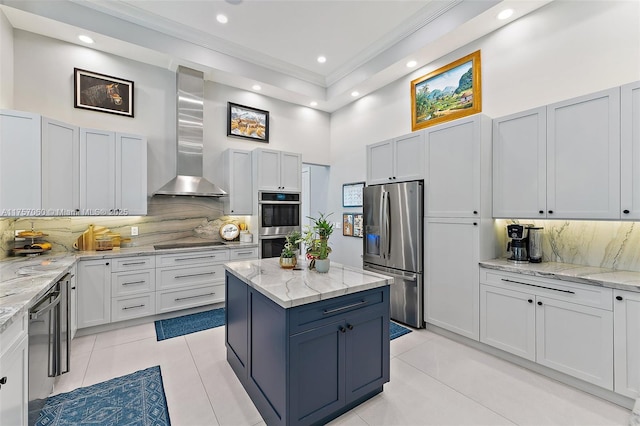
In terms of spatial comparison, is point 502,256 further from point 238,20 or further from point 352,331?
point 238,20

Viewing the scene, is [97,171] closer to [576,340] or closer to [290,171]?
[290,171]

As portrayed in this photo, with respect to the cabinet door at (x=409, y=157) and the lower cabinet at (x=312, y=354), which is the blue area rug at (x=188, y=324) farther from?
the cabinet door at (x=409, y=157)

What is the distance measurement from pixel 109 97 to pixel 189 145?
3.66ft

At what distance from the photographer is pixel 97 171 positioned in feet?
10.8

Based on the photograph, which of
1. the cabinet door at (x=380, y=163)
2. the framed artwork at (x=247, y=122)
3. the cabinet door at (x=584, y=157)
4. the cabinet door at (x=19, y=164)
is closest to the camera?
the cabinet door at (x=584, y=157)

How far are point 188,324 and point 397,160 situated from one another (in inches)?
136

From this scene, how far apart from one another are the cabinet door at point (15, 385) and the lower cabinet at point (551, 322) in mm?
3508

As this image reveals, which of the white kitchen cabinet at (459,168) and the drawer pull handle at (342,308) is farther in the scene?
the white kitchen cabinet at (459,168)

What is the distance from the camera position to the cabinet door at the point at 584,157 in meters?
2.19

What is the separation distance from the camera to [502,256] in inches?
120

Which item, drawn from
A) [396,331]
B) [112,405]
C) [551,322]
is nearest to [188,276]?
[112,405]

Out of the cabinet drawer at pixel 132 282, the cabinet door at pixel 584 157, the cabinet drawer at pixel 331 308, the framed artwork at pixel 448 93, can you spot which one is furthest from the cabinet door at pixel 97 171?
the cabinet door at pixel 584 157

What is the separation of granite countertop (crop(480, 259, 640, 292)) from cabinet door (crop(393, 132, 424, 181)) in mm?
1311

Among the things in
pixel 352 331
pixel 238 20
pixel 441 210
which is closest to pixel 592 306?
pixel 441 210
